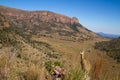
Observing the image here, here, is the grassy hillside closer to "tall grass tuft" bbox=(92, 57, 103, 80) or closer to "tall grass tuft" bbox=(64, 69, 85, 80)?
"tall grass tuft" bbox=(92, 57, 103, 80)

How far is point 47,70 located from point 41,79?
1.67 metres

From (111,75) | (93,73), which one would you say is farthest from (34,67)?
(111,75)

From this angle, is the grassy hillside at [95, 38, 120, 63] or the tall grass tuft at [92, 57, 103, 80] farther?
the grassy hillside at [95, 38, 120, 63]

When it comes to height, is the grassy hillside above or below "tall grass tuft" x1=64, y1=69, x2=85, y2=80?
below

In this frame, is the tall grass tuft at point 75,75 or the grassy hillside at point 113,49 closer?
the tall grass tuft at point 75,75

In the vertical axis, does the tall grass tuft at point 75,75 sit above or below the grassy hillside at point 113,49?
above

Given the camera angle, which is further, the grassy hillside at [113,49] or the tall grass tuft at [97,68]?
the grassy hillside at [113,49]

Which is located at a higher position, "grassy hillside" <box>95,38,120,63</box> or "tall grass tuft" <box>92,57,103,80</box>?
→ "tall grass tuft" <box>92,57,103,80</box>

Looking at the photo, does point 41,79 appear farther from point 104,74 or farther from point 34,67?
point 104,74

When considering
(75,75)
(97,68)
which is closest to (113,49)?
(97,68)

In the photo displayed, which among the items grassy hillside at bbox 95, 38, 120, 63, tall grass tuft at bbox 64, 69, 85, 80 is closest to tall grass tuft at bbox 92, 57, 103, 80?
tall grass tuft at bbox 64, 69, 85, 80

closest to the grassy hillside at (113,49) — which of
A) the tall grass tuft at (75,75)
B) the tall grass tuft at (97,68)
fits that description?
the tall grass tuft at (97,68)

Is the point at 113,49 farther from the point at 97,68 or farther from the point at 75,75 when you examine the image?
the point at 75,75

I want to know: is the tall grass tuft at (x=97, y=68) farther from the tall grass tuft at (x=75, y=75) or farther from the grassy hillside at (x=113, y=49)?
the grassy hillside at (x=113, y=49)
